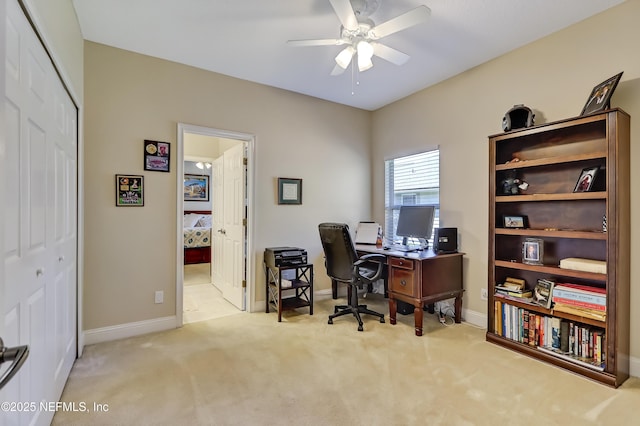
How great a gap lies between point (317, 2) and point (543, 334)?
120 inches

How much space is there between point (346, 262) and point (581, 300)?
1862 mm

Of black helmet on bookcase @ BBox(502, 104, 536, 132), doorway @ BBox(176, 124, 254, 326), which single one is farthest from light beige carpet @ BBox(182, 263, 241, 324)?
black helmet on bookcase @ BBox(502, 104, 536, 132)

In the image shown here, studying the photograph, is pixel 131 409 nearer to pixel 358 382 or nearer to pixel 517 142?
pixel 358 382

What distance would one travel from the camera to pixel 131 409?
1851mm

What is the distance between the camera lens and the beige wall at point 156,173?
2791 mm

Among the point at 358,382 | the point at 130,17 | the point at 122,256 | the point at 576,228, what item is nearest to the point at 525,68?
the point at 576,228

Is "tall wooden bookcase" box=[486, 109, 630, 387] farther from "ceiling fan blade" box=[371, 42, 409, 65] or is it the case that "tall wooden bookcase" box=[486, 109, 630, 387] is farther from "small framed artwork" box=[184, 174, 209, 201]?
"small framed artwork" box=[184, 174, 209, 201]

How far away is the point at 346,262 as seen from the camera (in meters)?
3.18

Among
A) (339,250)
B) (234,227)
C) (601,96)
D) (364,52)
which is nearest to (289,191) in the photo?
(234,227)

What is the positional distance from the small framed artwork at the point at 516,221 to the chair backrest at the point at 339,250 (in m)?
1.40

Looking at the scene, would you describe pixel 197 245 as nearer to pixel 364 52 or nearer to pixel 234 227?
pixel 234 227

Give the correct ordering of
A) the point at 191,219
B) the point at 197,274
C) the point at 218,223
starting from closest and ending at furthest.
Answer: the point at 218,223 → the point at 197,274 → the point at 191,219

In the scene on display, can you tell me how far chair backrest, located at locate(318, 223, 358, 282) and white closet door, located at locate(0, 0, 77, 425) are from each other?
2097 mm

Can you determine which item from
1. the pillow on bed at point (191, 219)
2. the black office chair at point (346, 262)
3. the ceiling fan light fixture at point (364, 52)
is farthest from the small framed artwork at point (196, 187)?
the ceiling fan light fixture at point (364, 52)
